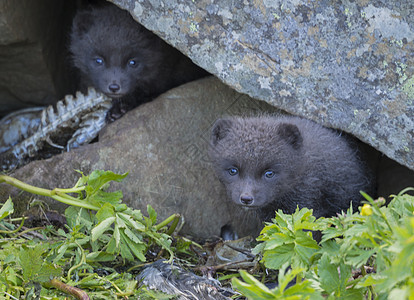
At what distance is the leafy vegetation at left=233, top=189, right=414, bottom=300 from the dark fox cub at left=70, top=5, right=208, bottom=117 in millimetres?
2807

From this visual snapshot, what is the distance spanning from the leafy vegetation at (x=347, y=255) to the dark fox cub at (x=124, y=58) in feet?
9.21

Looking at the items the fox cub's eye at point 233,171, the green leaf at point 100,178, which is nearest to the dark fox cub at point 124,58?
the fox cub's eye at point 233,171

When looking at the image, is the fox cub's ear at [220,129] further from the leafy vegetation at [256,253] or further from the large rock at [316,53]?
the leafy vegetation at [256,253]

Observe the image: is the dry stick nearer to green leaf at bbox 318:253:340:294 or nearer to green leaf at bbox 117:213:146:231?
green leaf at bbox 117:213:146:231

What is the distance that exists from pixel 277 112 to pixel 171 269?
2056mm

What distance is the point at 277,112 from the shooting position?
198 inches

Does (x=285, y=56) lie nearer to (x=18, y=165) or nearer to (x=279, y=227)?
(x=279, y=227)

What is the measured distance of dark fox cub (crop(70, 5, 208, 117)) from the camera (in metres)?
5.46

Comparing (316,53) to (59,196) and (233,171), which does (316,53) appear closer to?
(233,171)

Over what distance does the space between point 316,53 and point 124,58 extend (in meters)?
2.22

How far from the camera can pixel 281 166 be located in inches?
160

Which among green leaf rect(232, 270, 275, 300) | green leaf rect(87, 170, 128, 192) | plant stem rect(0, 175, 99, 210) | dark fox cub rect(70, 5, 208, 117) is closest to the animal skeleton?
dark fox cub rect(70, 5, 208, 117)

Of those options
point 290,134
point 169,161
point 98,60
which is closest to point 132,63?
point 98,60

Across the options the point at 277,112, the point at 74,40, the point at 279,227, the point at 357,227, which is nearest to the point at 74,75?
the point at 74,40
